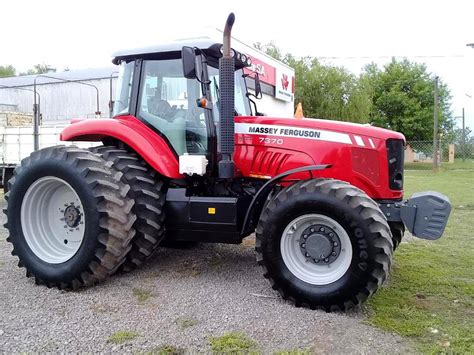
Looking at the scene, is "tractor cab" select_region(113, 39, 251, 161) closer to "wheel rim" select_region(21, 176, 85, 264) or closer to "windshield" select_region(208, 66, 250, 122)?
"windshield" select_region(208, 66, 250, 122)

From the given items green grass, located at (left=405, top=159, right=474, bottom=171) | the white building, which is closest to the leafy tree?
green grass, located at (left=405, top=159, right=474, bottom=171)

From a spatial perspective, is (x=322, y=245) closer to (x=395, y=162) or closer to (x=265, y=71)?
(x=395, y=162)

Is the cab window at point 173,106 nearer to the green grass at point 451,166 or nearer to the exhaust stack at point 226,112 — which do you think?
the exhaust stack at point 226,112

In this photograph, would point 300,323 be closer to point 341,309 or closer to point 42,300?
point 341,309

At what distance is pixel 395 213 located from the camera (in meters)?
4.23

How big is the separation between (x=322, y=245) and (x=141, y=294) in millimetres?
1682

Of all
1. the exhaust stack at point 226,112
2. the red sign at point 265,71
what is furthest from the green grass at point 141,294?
the red sign at point 265,71

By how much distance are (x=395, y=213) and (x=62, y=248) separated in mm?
3276

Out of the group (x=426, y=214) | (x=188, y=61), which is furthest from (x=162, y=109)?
(x=426, y=214)

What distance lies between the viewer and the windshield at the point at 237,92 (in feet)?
15.6

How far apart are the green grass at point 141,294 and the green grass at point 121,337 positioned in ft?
2.10

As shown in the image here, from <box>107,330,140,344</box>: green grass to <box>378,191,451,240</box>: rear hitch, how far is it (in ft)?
7.99

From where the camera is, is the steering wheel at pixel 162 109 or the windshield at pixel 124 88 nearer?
the steering wheel at pixel 162 109

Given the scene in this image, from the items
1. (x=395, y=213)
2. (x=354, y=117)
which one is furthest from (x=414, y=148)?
(x=395, y=213)
